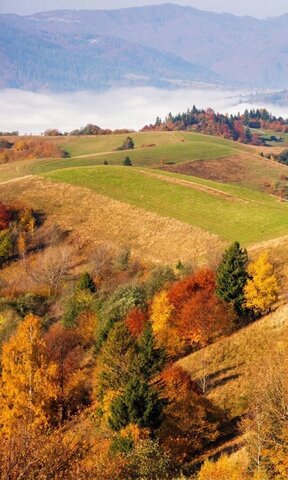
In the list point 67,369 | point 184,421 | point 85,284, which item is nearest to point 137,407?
point 184,421

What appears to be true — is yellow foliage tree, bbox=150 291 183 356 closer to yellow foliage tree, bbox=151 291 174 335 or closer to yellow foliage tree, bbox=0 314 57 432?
yellow foliage tree, bbox=151 291 174 335

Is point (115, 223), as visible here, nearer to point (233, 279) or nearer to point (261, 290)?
point (233, 279)

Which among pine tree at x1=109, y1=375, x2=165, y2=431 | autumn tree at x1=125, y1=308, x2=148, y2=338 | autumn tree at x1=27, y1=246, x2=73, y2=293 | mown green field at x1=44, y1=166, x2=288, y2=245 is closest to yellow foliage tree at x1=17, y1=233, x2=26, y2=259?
→ autumn tree at x1=27, y1=246, x2=73, y2=293

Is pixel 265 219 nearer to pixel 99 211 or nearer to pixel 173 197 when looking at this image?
pixel 173 197

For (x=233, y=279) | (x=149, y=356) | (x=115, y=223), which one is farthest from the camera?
(x=115, y=223)

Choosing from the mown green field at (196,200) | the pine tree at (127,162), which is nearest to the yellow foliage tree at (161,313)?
the mown green field at (196,200)
